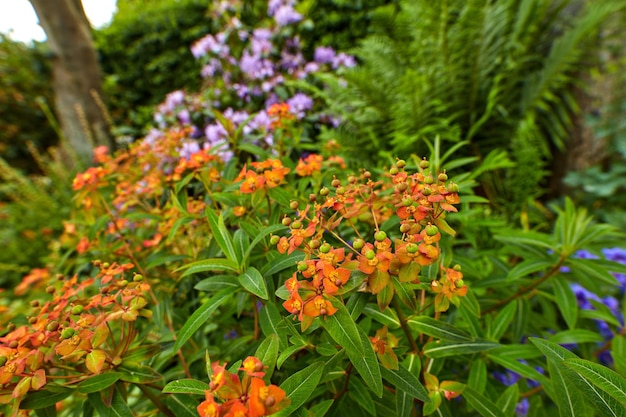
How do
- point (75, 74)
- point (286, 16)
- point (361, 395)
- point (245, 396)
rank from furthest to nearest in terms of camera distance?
point (75, 74) → point (286, 16) → point (361, 395) → point (245, 396)

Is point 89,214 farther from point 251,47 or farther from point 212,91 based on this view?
point 251,47

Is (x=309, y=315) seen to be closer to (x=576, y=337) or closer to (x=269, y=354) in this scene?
(x=269, y=354)

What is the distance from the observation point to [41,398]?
604 millimetres

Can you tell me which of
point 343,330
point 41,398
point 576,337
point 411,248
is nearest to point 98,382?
point 41,398

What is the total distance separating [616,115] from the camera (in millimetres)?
2566

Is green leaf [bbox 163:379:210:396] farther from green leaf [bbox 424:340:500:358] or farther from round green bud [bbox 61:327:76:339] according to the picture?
green leaf [bbox 424:340:500:358]

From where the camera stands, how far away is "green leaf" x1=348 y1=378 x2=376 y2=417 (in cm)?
69

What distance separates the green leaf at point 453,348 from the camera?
72cm

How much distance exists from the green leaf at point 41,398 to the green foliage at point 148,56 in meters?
4.24

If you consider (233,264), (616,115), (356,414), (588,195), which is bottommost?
(588,195)

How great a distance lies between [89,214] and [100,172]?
0.57ft

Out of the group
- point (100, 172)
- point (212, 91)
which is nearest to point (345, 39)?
point (212, 91)

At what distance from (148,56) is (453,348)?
5.55m

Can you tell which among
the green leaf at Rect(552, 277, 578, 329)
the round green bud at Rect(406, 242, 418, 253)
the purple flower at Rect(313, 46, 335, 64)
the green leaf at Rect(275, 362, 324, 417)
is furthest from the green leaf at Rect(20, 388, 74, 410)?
the purple flower at Rect(313, 46, 335, 64)
